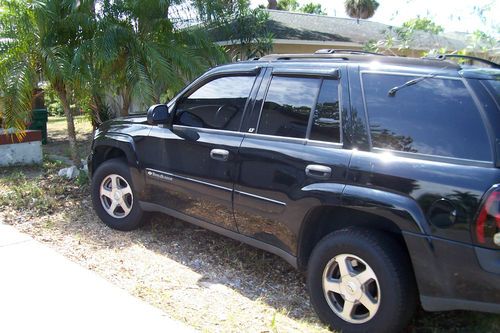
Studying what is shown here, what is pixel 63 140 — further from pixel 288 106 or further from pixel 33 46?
pixel 288 106

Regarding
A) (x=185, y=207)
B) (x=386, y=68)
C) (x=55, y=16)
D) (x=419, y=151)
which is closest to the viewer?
(x=419, y=151)

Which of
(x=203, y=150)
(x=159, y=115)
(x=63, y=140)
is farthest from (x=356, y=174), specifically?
(x=63, y=140)

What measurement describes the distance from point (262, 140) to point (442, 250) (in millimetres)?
1665

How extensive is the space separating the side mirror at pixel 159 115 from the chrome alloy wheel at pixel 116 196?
87cm

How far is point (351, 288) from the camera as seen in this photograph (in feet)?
10.9

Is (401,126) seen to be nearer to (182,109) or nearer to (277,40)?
(182,109)

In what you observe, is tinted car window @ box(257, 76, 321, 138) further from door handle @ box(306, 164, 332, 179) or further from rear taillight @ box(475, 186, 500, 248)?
rear taillight @ box(475, 186, 500, 248)

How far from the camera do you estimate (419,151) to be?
3.13 m

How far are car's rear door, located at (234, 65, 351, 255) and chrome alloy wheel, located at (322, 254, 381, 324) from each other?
1.32 feet

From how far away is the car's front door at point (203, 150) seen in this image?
169 inches

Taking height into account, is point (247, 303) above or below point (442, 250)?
below

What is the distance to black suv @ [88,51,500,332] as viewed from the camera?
9.48 ft

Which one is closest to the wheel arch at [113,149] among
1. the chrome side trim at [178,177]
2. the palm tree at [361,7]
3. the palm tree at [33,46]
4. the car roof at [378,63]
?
the chrome side trim at [178,177]

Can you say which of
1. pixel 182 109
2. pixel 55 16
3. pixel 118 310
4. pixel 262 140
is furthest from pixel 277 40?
pixel 118 310
